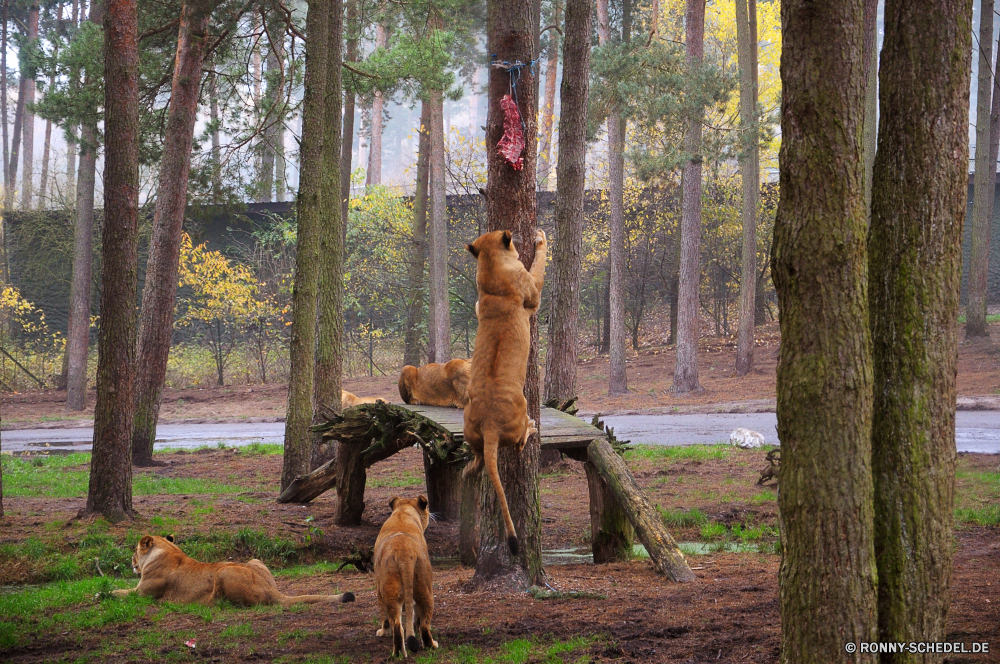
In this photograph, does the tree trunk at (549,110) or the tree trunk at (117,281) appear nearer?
the tree trunk at (117,281)

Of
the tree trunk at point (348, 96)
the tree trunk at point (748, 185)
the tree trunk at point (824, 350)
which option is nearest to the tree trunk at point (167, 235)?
the tree trunk at point (348, 96)

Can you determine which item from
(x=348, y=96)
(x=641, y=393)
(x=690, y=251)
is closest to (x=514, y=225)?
(x=348, y=96)

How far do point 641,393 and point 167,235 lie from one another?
537 inches

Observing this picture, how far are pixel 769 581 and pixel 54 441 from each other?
17.8m

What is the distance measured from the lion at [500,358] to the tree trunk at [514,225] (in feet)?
2.48

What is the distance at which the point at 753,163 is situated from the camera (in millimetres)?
24062

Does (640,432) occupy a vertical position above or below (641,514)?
below

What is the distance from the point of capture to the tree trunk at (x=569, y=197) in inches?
489

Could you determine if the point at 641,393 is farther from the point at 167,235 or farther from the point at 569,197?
the point at 167,235

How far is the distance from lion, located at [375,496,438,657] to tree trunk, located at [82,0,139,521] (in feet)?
17.8

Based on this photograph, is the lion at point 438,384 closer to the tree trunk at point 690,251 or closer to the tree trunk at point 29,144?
the tree trunk at point 690,251

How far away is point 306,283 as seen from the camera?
11852mm

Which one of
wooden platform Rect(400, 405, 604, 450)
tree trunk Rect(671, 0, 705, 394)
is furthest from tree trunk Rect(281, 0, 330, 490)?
tree trunk Rect(671, 0, 705, 394)

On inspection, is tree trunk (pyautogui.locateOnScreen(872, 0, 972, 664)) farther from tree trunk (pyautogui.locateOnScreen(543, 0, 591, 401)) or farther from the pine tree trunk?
the pine tree trunk
